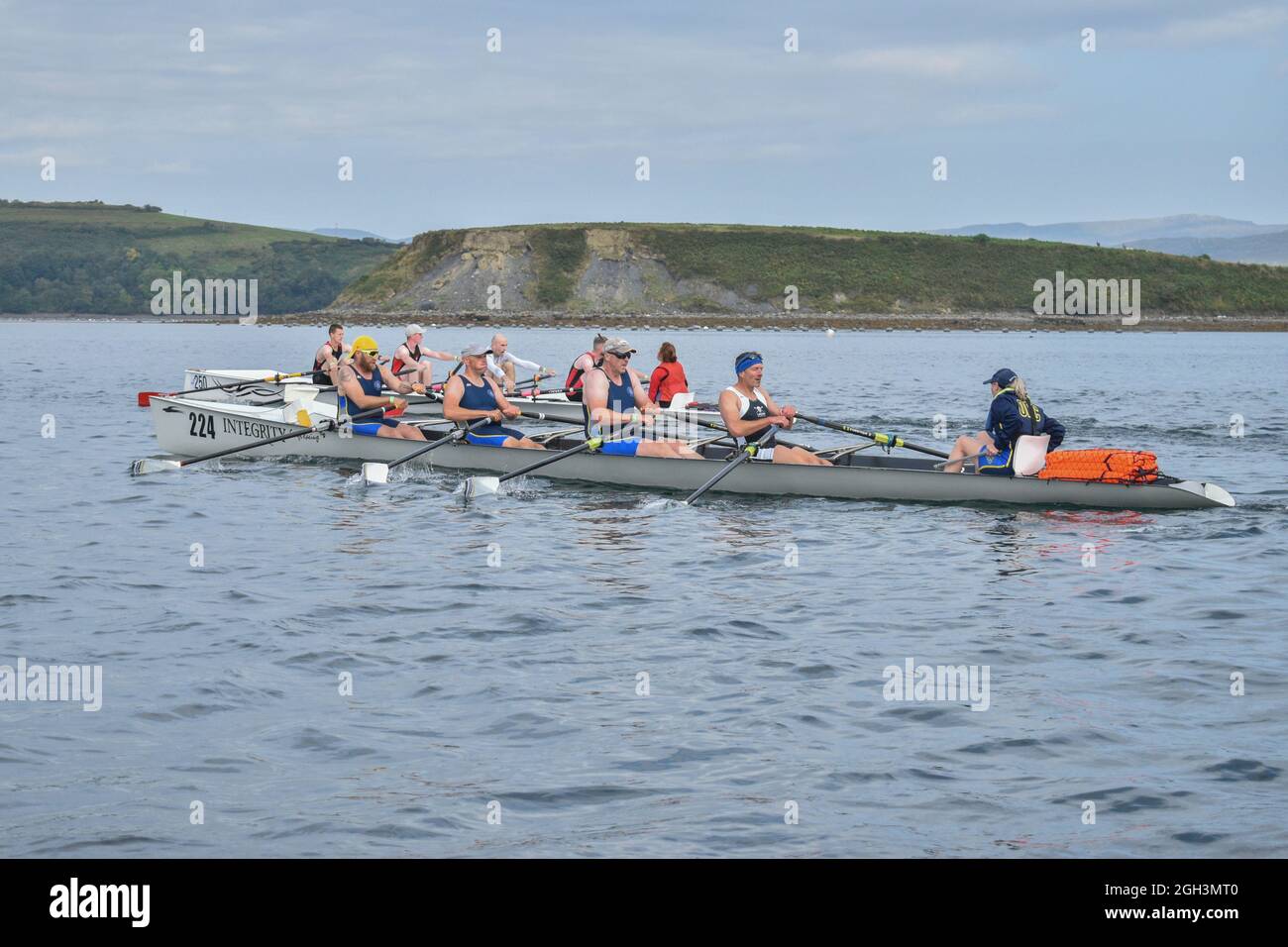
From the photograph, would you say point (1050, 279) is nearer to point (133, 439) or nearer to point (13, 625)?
point (133, 439)

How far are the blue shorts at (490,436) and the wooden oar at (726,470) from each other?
343 cm

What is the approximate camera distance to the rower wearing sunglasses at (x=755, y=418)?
17250mm

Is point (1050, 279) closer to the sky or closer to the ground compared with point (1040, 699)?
closer to the sky

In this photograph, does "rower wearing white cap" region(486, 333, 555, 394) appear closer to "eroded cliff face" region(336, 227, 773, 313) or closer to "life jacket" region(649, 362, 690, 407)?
"life jacket" region(649, 362, 690, 407)

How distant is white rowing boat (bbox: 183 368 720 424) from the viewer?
81.0 feet

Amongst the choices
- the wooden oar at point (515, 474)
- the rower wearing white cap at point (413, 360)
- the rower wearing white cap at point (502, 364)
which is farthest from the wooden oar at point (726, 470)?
the rower wearing white cap at point (413, 360)

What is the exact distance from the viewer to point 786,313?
150 meters

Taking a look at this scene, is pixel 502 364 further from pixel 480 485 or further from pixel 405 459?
pixel 480 485

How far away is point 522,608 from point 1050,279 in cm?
16049

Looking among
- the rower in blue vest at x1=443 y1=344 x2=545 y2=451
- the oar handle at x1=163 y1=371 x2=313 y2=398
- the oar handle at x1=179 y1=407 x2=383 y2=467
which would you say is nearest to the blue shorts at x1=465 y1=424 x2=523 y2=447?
the rower in blue vest at x1=443 y1=344 x2=545 y2=451

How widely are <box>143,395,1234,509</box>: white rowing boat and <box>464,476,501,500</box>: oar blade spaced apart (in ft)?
3.21
